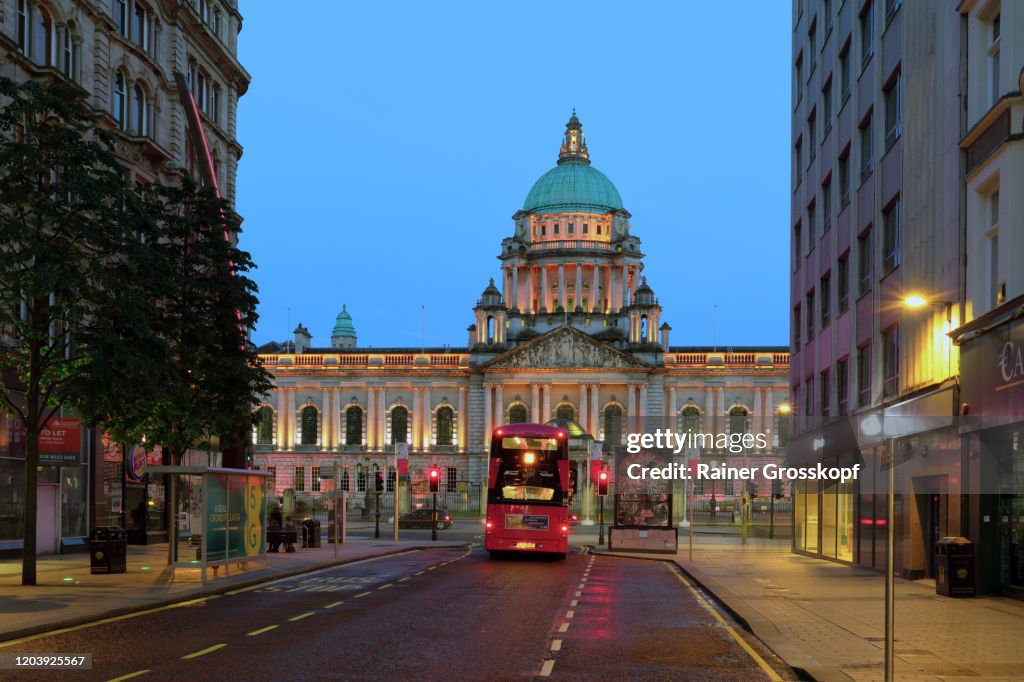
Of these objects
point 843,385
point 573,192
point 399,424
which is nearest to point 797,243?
point 843,385

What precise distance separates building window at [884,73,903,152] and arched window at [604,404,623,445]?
258ft

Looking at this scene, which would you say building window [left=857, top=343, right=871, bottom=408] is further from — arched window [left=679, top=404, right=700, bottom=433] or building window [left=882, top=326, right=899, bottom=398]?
arched window [left=679, top=404, right=700, bottom=433]

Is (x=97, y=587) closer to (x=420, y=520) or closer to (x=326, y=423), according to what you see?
(x=420, y=520)

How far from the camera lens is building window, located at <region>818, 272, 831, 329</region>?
40697 mm

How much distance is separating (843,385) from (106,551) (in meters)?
21.9

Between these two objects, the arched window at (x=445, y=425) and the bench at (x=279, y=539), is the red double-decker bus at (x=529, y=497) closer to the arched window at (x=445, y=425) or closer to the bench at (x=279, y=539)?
the bench at (x=279, y=539)

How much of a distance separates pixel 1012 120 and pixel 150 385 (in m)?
17.6

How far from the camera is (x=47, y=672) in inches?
545

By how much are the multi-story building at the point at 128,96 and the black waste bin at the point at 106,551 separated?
6.60m

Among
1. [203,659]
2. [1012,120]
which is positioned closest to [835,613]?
[1012,120]

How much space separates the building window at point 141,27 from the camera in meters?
42.8

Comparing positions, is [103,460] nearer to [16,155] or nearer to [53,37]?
[53,37]

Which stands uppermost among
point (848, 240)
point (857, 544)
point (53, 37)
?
point (53, 37)

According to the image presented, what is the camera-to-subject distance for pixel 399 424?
123375 mm
